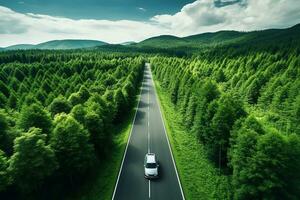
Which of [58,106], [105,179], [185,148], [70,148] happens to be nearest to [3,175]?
[70,148]

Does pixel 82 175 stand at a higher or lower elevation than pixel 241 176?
lower

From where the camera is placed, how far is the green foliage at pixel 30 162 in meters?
20.4

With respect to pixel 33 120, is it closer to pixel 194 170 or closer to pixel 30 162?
pixel 30 162

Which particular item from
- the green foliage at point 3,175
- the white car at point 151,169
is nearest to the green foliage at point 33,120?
the green foliage at point 3,175

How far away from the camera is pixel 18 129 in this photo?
27922mm

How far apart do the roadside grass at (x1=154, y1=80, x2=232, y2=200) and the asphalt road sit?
1.17m

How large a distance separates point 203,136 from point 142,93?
174 ft

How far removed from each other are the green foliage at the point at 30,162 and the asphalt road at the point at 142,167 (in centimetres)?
886

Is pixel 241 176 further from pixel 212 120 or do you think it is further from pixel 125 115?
pixel 125 115

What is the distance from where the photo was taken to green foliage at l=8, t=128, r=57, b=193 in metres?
20.4

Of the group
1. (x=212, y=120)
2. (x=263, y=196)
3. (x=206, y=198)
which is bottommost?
(x=206, y=198)

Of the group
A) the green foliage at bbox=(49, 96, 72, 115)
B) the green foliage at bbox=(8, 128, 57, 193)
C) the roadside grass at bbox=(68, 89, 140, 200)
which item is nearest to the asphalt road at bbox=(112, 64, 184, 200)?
the roadside grass at bbox=(68, 89, 140, 200)

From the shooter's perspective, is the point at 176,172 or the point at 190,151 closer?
the point at 176,172

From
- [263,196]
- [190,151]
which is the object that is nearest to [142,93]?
[190,151]
